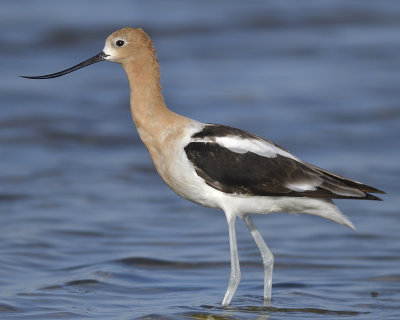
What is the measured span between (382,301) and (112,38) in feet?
9.74

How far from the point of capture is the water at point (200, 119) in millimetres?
7637

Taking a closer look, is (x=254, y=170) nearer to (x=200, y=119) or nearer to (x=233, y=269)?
(x=233, y=269)

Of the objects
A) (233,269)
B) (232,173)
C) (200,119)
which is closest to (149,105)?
→ (232,173)

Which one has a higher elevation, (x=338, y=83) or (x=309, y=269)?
(x=338, y=83)

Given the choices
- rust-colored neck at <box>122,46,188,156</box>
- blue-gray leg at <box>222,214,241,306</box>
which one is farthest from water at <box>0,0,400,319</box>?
rust-colored neck at <box>122,46,188,156</box>

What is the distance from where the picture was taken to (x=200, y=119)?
13.4 m

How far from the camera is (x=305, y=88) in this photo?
15336mm

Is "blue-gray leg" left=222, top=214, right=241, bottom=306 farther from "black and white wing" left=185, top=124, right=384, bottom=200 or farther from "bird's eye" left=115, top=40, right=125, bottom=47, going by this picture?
"bird's eye" left=115, top=40, right=125, bottom=47

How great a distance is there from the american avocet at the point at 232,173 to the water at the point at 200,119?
29.6 inches

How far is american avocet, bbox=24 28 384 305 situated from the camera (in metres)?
6.98

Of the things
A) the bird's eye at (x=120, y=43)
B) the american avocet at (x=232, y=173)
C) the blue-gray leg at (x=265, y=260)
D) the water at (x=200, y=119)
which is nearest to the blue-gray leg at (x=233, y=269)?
the american avocet at (x=232, y=173)

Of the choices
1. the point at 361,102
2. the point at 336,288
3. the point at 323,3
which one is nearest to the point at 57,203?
the point at 336,288

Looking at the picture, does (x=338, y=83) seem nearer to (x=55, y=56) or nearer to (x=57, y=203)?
(x=55, y=56)

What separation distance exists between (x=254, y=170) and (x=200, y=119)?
→ 637 cm
